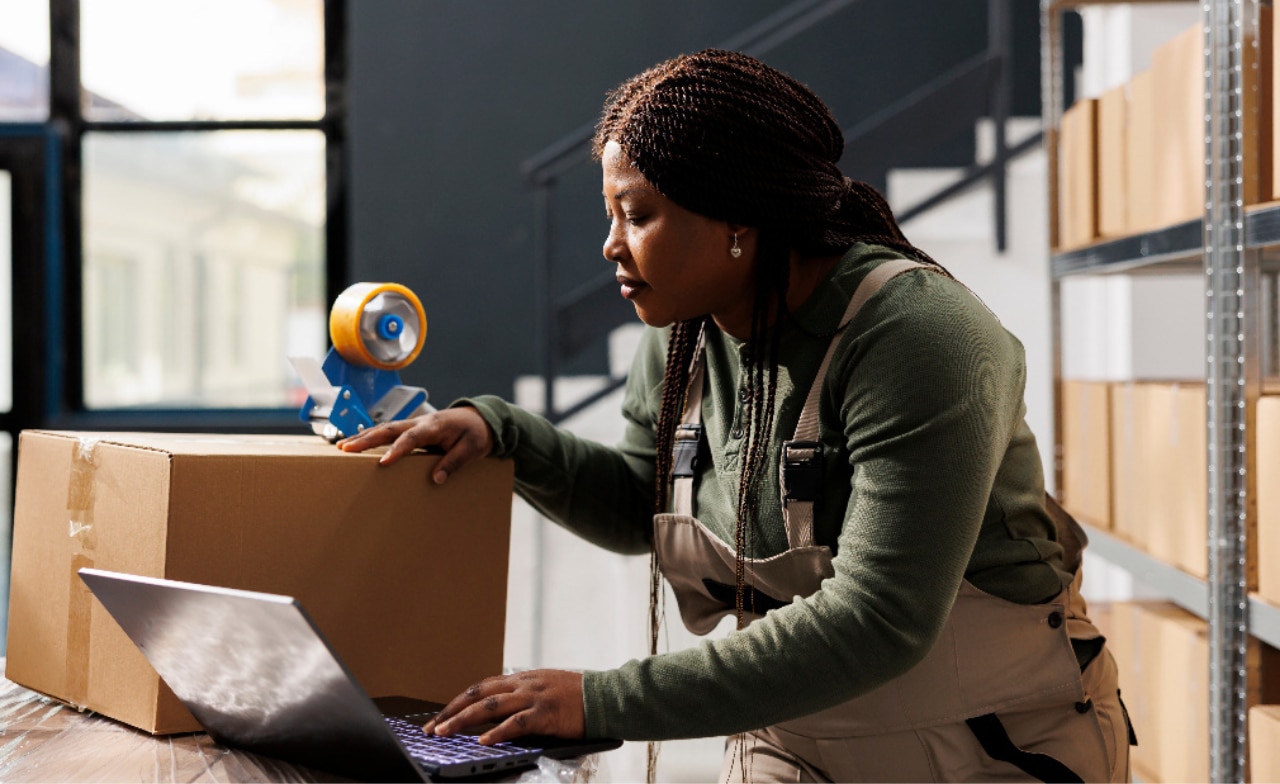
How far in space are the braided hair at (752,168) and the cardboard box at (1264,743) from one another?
0.77 m

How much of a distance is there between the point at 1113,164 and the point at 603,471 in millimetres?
1186

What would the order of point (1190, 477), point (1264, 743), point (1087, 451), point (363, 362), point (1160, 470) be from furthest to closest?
point (1087, 451)
point (1160, 470)
point (1190, 477)
point (1264, 743)
point (363, 362)

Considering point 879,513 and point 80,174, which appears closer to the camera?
point 879,513

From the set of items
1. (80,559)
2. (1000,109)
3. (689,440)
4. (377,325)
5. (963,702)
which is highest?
(1000,109)

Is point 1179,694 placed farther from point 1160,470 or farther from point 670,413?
point 670,413

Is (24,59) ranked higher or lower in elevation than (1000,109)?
higher

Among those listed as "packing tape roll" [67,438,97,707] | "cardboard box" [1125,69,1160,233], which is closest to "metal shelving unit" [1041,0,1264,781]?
"cardboard box" [1125,69,1160,233]

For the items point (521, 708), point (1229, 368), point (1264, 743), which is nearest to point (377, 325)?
point (521, 708)

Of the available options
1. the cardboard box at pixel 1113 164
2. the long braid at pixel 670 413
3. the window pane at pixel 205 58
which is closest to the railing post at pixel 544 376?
the window pane at pixel 205 58

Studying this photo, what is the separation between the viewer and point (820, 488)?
1122mm

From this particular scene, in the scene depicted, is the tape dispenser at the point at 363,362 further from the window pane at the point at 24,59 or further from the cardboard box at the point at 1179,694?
the window pane at the point at 24,59

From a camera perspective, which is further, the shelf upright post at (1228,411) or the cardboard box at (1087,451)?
the cardboard box at (1087,451)

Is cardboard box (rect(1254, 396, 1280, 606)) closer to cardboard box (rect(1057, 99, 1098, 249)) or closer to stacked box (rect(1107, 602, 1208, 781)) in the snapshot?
stacked box (rect(1107, 602, 1208, 781))

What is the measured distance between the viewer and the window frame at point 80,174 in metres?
3.36
